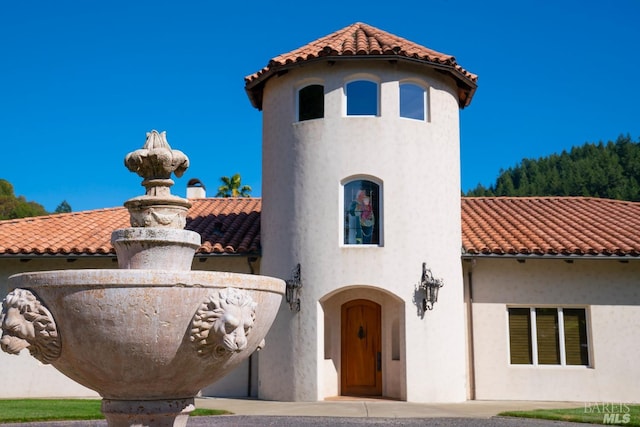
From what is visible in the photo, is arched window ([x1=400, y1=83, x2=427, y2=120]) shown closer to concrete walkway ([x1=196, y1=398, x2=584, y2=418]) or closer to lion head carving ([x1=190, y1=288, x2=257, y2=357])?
concrete walkway ([x1=196, y1=398, x2=584, y2=418])

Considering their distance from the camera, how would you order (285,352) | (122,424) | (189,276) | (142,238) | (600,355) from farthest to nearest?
(600,355) → (285,352) → (142,238) → (122,424) → (189,276)

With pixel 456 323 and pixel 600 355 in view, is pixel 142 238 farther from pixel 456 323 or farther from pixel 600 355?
pixel 600 355

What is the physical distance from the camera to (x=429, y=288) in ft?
47.2

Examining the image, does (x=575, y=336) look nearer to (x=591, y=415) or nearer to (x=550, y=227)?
(x=550, y=227)

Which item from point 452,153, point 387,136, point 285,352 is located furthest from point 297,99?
point 285,352

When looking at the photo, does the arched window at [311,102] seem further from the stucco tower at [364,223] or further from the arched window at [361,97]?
the arched window at [361,97]

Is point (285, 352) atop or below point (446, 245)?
below

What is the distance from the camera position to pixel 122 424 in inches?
219

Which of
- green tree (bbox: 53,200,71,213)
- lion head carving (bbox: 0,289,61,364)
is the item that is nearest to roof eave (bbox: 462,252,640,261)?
lion head carving (bbox: 0,289,61,364)

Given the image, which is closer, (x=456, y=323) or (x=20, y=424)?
(x=20, y=424)

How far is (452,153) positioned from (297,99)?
160 inches

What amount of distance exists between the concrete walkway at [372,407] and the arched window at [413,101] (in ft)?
22.1

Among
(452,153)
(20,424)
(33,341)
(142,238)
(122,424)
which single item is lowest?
(20,424)

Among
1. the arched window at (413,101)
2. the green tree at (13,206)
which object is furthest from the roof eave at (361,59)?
the green tree at (13,206)
